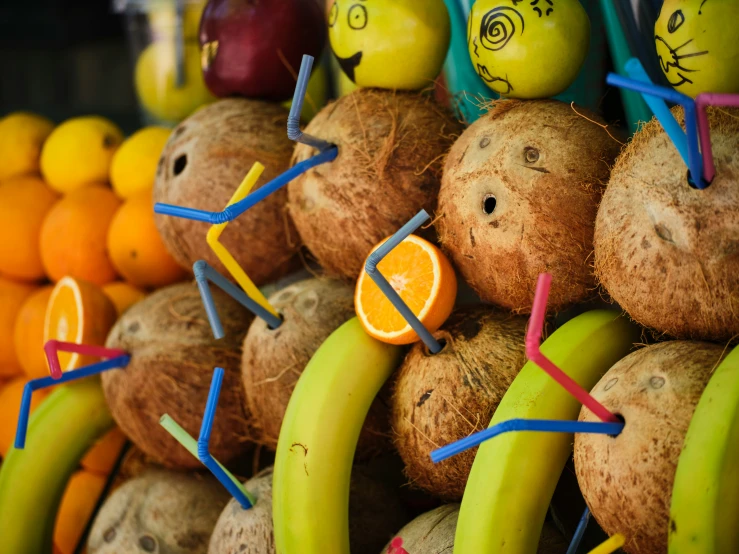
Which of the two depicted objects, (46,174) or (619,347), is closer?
→ (619,347)

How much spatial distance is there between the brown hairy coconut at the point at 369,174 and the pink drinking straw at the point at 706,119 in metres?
0.40

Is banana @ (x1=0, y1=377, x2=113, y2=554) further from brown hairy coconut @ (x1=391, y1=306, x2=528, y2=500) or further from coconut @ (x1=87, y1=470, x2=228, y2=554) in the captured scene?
brown hairy coconut @ (x1=391, y1=306, x2=528, y2=500)

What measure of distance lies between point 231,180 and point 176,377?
32 cm

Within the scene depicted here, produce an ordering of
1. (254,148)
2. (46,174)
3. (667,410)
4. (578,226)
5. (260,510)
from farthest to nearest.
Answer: (46,174) → (254,148) → (260,510) → (578,226) → (667,410)

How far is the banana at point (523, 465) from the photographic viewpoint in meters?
0.73

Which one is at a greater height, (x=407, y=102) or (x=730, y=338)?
(x=407, y=102)

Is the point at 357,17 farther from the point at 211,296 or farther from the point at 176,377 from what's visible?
the point at 176,377

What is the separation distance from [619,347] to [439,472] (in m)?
0.26

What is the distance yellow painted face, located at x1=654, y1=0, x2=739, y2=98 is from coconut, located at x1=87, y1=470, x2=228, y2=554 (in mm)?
925

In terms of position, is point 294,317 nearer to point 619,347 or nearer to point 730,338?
point 619,347

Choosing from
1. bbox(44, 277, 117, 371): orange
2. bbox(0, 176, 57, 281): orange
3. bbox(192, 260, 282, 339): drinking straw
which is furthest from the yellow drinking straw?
bbox(0, 176, 57, 281): orange

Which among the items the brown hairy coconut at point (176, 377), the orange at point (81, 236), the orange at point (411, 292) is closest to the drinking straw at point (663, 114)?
the orange at point (411, 292)

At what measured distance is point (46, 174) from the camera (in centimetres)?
167

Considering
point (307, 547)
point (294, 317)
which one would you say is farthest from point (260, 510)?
point (294, 317)
